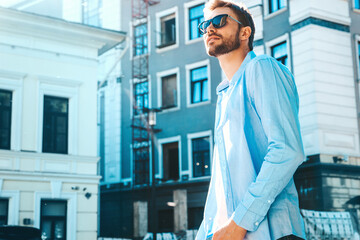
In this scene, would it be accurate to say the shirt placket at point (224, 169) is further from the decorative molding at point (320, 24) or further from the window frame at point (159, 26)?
the window frame at point (159, 26)

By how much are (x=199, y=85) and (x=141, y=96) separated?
7.92 feet

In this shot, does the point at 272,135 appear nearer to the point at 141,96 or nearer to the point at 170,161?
the point at 170,161

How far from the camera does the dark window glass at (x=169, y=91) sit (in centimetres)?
1842

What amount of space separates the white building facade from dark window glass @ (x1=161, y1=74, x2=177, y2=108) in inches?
200

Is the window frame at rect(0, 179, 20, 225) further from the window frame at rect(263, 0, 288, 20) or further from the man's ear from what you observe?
the man's ear

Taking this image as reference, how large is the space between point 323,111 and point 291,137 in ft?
39.5

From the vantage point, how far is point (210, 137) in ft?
56.3

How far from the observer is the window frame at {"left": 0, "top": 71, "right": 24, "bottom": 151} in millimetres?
12383

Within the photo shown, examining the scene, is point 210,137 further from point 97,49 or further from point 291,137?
point 291,137

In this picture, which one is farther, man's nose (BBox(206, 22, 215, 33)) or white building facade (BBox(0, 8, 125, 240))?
white building facade (BBox(0, 8, 125, 240))

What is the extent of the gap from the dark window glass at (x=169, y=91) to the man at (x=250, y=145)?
1659 cm

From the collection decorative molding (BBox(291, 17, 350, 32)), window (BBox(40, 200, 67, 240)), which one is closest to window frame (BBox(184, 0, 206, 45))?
decorative molding (BBox(291, 17, 350, 32))

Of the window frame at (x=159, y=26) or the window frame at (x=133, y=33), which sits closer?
the window frame at (x=159, y=26)

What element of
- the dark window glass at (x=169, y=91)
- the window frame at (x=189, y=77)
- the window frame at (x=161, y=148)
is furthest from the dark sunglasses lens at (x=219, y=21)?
the dark window glass at (x=169, y=91)
